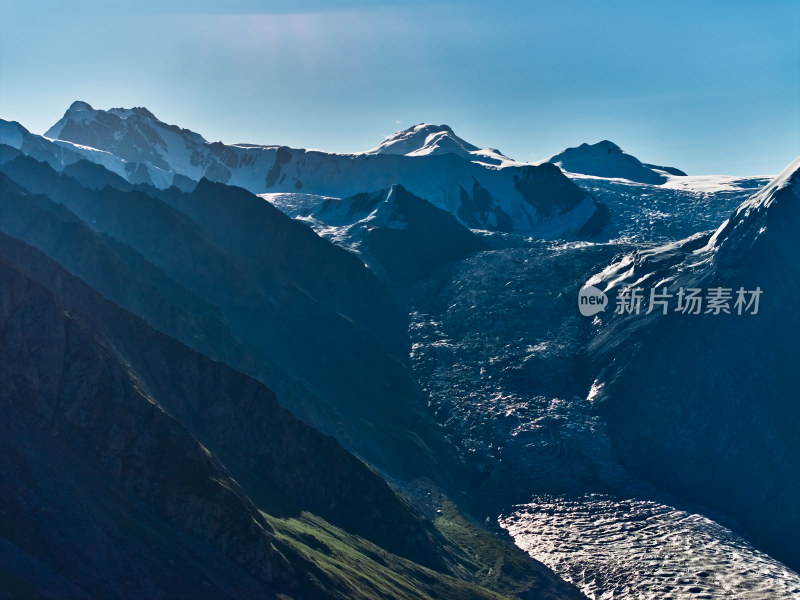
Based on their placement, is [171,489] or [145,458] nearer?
[171,489]

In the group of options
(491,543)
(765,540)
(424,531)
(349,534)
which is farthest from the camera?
(765,540)

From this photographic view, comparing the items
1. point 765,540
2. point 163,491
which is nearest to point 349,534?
point 163,491

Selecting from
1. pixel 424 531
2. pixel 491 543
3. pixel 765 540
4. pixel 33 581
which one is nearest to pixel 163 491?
pixel 33 581

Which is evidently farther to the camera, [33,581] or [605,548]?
[605,548]

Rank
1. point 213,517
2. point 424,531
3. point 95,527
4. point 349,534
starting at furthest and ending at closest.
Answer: point 424,531 → point 349,534 → point 213,517 → point 95,527

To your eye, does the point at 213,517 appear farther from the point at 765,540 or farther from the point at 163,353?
the point at 765,540

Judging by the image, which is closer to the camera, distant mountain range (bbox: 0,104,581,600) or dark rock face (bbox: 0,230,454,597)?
distant mountain range (bbox: 0,104,581,600)

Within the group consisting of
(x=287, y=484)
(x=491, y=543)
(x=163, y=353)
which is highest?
(x=163, y=353)

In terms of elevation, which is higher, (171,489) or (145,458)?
(145,458)

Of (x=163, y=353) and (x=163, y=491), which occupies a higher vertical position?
(x=163, y=353)

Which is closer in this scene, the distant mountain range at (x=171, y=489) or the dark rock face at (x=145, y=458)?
the distant mountain range at (x=171, y=489)
